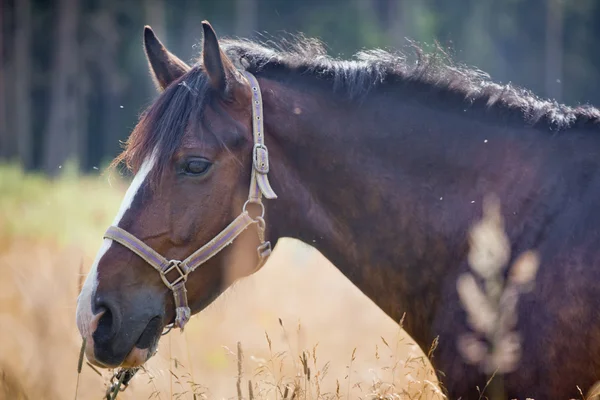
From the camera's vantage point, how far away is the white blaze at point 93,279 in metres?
3.10

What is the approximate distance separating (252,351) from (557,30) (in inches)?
1712

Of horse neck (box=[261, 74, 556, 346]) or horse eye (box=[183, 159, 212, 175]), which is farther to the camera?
horse neck (box=[261, 74, 556, 346])

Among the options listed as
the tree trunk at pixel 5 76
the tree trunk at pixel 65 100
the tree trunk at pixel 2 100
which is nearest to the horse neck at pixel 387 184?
the tree trunk at pixel 65 100

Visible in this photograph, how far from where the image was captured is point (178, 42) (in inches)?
1689

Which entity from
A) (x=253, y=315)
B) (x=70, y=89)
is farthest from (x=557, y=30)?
(x=253, y=315)

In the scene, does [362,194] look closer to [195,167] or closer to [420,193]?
[420,193]

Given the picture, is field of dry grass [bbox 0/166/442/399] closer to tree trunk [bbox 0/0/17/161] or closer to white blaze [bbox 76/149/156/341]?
white blaze [bbox 76/149/156/341]

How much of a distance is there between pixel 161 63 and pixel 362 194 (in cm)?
127

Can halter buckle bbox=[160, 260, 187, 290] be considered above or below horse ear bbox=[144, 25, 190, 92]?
below

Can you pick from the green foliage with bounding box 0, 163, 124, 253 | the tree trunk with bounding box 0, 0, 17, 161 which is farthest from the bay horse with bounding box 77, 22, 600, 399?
the tree trunk with bounding box 0, 0, 17, 161

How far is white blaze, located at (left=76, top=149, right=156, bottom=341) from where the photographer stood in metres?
3.10

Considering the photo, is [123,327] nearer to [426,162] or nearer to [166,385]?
[426,162]

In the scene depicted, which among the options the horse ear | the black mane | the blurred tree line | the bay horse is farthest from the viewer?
the blurred tree line

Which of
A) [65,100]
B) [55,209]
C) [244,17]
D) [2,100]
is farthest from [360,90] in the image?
[2,100]
